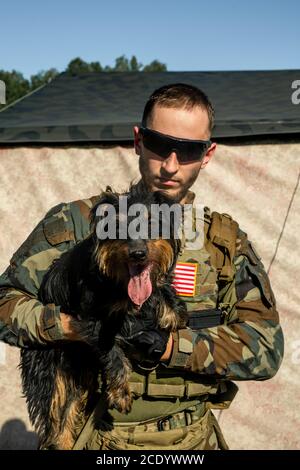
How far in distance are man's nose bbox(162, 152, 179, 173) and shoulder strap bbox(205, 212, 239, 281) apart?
0.33 meters

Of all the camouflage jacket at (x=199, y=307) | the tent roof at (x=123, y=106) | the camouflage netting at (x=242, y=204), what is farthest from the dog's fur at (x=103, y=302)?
the camouflage netting at (x=242, y=204)

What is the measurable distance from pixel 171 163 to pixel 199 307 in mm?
702

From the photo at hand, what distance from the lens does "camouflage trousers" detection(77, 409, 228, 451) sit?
2721 millimetres

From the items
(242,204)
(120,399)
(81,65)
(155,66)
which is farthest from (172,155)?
(155,66)

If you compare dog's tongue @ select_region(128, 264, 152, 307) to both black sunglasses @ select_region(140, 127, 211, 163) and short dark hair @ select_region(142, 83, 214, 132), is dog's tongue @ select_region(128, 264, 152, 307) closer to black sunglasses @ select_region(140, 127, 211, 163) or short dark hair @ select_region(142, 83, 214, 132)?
black sunglasses @ select_region(140, 127, 211, 163)

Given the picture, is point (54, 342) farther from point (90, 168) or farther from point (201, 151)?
point (90, 168)

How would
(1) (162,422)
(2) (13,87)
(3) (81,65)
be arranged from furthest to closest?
1. (3) (81,65)
2. (2) (13,87)
3. (1) (162,422)

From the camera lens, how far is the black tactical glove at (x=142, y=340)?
2.55 m

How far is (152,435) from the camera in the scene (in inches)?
107

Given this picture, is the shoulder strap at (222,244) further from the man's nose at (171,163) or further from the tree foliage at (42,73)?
the tree foliage at (42,73)

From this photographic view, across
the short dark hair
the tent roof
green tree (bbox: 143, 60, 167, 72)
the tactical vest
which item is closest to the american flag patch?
the tactical vest

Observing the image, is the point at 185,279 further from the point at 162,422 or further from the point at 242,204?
the point at 242,204

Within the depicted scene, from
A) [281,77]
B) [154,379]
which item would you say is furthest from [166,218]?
[281,77]

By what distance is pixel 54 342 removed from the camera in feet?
8.82
